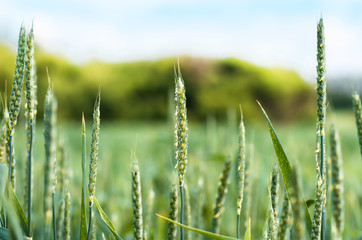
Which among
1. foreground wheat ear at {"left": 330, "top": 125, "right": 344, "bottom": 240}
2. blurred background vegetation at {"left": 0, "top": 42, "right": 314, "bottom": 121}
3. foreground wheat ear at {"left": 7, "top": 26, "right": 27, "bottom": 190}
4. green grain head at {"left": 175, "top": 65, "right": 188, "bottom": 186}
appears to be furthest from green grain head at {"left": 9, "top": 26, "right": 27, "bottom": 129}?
blurred background vegetation at {"left": 0, "top": 42, "right": 314, "bottom": 121}

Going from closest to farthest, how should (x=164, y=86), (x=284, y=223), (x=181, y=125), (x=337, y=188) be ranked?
(x=181, y=125), (x=284, y=223), (x=337, y=188), (x=164, y=86)

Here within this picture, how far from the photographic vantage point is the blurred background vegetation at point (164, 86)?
30.8ft

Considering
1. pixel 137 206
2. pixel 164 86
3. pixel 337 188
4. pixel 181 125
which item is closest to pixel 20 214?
pixel 137 206

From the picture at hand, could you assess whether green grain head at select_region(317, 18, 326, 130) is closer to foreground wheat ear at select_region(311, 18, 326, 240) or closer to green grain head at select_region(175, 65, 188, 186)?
foreground wheat ear at select_region(311, 18, 326, 240)

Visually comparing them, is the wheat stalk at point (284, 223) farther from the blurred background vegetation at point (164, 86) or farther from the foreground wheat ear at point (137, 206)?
the blurred background vegetation at point (164, 86)

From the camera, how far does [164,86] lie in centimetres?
980

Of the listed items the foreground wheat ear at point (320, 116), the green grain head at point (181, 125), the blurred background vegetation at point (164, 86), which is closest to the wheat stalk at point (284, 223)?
the foreground wheat ear at point (320, 116)

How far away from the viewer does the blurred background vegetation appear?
30.8 ft

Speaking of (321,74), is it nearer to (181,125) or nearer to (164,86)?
(181,125)

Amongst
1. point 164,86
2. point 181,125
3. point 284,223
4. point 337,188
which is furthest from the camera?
point 164,86

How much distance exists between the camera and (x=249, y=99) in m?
9.63

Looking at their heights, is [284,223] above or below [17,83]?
below

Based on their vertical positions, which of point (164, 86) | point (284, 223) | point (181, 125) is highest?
point (164, 86)

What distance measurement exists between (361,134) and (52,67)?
10.1 metres
